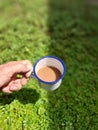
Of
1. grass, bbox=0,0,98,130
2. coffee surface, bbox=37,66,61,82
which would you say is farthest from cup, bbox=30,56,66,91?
grass, bbox=0,0,98,130

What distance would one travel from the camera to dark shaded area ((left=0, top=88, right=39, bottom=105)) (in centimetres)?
380

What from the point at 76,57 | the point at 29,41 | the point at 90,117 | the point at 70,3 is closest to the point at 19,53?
the point at 29,41

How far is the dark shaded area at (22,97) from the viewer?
3.80m

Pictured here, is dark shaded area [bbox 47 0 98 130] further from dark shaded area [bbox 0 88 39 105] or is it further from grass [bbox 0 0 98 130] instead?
dark shaded area [bbox 0 88 39 105]

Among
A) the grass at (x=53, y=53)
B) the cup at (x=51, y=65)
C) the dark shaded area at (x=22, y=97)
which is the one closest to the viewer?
the cup at (x=51, y=65)

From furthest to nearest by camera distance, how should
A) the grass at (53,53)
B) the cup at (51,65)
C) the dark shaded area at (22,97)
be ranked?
the dark shaded area at (22,97)
the grass at (53,53)
the cup at (51,65)

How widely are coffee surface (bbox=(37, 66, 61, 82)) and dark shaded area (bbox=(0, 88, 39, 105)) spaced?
1.70 ft

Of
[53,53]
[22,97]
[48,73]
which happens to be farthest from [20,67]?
[53,53]

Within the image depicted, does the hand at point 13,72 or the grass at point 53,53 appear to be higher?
the hand at point 13,72

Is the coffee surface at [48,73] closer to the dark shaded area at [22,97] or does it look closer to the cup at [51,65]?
the cup at [51,65]

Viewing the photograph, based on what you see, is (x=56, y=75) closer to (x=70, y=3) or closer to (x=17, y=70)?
(x=17, y=70)

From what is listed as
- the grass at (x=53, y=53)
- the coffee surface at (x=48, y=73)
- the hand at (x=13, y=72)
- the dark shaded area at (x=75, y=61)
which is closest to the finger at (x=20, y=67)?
the hand at (x=13, y=72)

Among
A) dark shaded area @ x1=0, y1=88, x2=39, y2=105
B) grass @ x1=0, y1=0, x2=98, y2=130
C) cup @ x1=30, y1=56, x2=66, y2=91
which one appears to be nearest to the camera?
cup @ x1=30, y1=56, x2=66, y2=91

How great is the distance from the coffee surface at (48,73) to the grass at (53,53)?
1.68 feet
